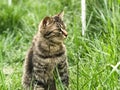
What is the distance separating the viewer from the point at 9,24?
8156 millimetres

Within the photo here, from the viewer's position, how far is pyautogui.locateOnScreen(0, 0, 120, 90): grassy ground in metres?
5.31

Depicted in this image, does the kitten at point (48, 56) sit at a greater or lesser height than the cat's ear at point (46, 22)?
lesser

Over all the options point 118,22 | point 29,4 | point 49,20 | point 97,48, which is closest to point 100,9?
point 118,22

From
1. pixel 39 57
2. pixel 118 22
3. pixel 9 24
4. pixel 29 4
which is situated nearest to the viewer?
pixel 39 57

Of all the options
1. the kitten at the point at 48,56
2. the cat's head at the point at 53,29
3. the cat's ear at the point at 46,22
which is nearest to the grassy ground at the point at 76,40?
the kitten at the point at 48,56

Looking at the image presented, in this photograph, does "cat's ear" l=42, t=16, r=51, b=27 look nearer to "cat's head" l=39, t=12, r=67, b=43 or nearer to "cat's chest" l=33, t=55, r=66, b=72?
"cat's head" l=39, t=12, r=67, b=43

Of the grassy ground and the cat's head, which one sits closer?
the grassy ground

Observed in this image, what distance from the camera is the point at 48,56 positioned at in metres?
5.54

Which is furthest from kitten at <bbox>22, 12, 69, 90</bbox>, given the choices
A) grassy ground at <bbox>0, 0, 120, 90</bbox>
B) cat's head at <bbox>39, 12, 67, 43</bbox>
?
grassy ground at <bbox>0, 0, 120, 90</bbox>

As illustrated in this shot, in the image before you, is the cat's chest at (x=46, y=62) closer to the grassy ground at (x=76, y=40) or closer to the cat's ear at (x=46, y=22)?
the grassy ground at (x=76, y=40)

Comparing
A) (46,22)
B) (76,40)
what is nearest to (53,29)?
(46,22)

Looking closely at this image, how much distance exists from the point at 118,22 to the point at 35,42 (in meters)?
1.32

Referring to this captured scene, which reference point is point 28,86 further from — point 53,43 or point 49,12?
point 49,12

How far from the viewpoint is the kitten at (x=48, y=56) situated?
5539 millimetres
